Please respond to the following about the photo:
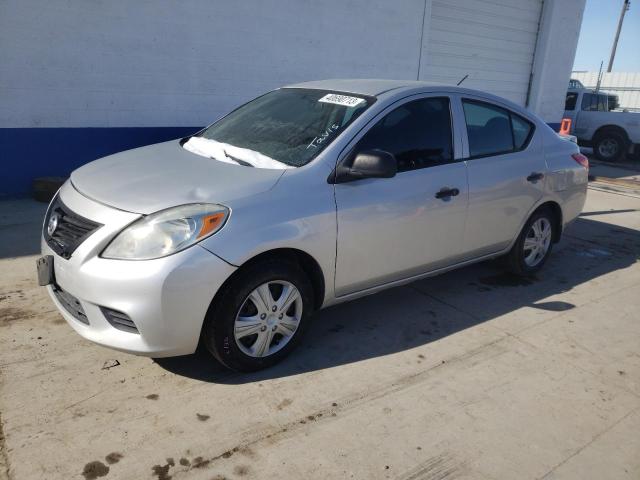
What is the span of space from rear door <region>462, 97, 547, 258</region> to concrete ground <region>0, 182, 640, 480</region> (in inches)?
23.3

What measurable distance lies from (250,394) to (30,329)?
5.21 feet

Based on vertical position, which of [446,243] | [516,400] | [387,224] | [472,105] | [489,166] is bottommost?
[516,400]

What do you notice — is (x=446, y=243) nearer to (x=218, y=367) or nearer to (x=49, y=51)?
(x=218, y=367)

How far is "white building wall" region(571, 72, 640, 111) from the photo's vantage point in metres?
20.7

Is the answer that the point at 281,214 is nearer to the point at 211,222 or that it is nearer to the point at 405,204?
the point at 211,222

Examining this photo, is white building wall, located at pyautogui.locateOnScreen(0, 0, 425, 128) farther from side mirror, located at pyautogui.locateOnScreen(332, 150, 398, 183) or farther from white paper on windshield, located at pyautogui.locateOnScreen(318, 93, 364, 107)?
side mirror, located at pyautogui.locateOnScreen(332, 150, 398, 183)

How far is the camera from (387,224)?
11.0ft

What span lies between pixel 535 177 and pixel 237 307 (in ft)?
9.38

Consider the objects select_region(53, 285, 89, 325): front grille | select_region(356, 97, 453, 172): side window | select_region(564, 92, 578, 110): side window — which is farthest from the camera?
select_region(564, 92, 578, 110): side window

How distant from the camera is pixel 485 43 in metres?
11.0

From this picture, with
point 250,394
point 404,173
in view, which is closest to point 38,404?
point 250,394

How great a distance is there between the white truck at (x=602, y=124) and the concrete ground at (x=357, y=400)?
10563 millimetres

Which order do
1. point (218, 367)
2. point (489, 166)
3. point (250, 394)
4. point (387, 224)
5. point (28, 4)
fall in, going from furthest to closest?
1. point (28, 4)
2. point (489, 166)
3. point (387, 224)
4. point (218, 367)
5. point (250, 394)

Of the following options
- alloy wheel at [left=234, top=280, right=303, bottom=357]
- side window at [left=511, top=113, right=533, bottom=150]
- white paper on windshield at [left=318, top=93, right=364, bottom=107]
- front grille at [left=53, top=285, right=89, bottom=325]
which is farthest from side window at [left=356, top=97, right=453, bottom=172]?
front grille at [left=53, top=285, right=89, bottom=325]
